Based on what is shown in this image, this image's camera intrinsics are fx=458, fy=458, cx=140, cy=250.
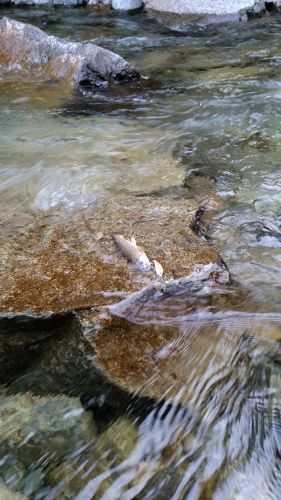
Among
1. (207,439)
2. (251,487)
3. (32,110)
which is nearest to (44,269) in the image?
(207,439)

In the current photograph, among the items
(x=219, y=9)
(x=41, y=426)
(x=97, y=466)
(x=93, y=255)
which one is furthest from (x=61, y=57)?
(x=97, y=466)

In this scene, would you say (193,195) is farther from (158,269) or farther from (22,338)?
(22,338)

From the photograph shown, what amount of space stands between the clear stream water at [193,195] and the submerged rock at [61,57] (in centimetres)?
40

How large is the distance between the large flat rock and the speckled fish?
0.15 feet

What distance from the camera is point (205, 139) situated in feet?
19.7

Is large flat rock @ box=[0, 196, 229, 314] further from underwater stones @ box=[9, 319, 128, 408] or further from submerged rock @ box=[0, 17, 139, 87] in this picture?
submerged rock @ box=[0, 17, 139, 87]

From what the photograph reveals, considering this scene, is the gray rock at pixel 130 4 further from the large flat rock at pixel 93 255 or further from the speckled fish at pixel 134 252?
the speckled fish at pixel 134 252

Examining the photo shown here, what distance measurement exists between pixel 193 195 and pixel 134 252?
138cm

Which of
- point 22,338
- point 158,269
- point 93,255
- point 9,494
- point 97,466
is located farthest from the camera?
point 93,255

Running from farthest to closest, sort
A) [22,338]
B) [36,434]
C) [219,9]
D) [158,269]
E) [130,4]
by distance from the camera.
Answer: [130,4], [219,9], [158,269], [22,338], [36,434]

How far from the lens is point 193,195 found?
4.69m

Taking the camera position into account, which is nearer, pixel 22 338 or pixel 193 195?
pixel 22 338

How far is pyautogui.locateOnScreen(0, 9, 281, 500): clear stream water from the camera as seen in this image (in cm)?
237

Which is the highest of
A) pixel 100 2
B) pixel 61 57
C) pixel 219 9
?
pixel 100 2
